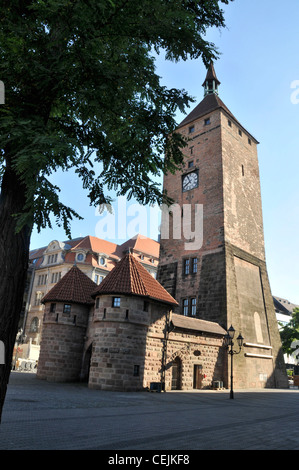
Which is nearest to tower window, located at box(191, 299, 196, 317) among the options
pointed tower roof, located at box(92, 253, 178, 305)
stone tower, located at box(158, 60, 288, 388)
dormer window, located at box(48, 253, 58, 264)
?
stone tower, located at box(158, 60, 288, 388)

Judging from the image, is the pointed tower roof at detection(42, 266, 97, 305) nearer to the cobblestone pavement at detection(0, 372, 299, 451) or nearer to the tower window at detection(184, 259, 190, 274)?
the tower window at detection(184, 259, 190, 274)

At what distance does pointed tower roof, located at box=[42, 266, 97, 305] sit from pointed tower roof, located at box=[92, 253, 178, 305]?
10.9ft

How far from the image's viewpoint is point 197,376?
22.0 meters

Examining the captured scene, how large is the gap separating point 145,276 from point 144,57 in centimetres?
1550

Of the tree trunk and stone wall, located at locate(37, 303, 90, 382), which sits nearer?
the tree trunk

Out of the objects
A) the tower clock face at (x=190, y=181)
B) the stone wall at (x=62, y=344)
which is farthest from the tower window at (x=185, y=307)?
the tower clock face at (x=190, y=181)

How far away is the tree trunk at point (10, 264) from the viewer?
5.27 metres

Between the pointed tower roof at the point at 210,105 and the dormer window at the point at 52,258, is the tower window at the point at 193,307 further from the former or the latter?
the dormer window at the point at 52,258

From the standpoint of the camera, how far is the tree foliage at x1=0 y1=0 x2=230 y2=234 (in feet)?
15.9

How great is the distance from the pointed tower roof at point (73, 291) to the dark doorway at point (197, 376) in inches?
311

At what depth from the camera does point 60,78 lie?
5.41 meters

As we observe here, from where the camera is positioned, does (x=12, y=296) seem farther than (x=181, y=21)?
No

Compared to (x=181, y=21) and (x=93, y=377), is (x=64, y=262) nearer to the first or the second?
(x=93, y=377)
